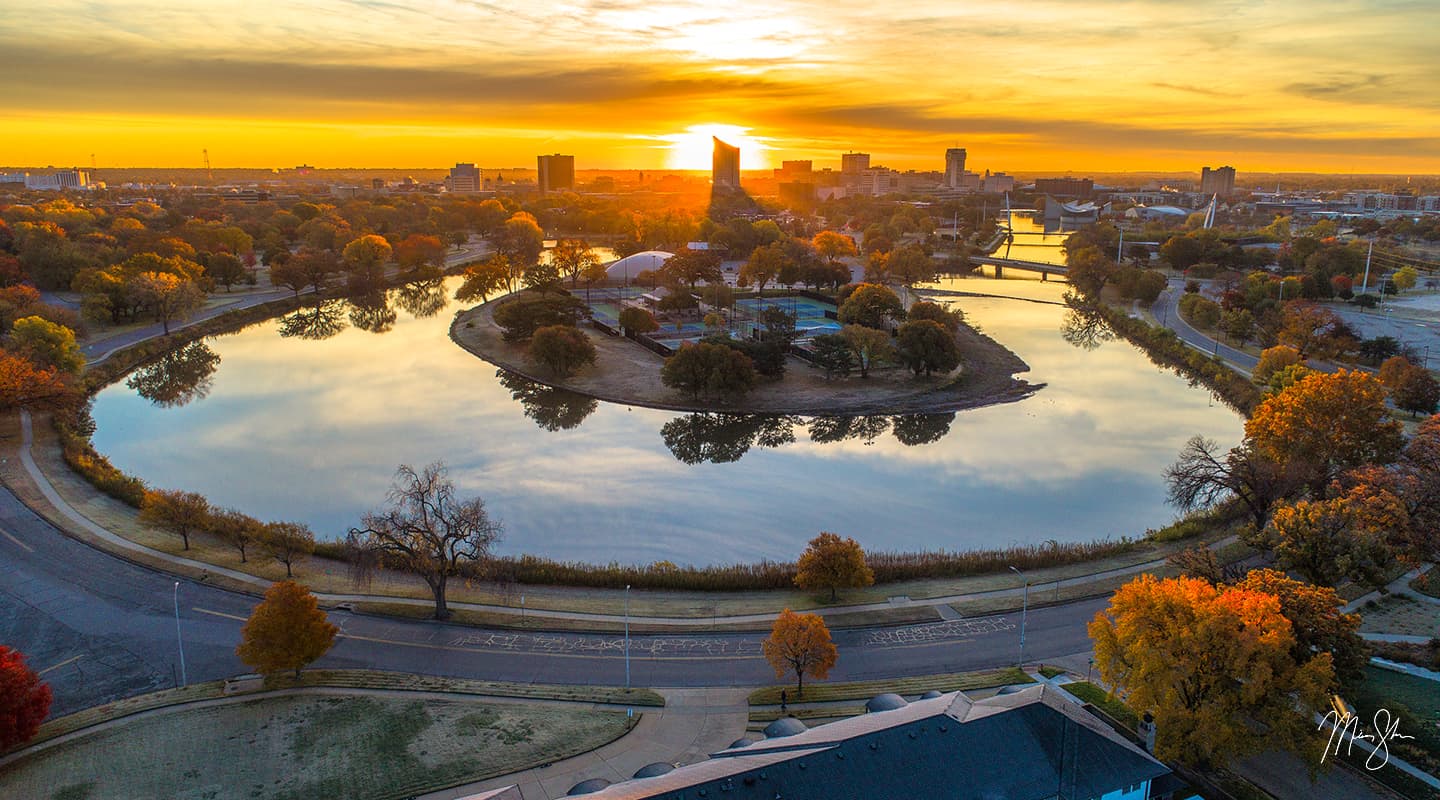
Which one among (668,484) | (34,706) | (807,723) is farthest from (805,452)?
(34,706)

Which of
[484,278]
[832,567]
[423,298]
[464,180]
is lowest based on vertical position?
[832,567]

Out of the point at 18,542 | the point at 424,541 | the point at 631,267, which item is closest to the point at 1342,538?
the point at 424,541

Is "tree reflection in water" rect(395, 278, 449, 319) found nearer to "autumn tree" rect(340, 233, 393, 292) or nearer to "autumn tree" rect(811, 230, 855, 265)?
"autumn tree" rect(340, 233, 393, 292)

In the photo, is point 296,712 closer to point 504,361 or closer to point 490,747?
point 490,747

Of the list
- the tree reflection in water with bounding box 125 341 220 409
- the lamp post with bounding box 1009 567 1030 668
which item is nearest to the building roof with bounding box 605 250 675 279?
the tree reflection in water with bounding box 125 341 220 409

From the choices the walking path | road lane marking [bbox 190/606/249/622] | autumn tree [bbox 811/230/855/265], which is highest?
autumn tree [bbox 811/230/855/265]

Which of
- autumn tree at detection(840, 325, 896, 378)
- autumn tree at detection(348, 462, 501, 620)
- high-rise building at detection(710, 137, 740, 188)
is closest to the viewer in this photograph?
autumn tree at detection(348, 462, 501, 620)

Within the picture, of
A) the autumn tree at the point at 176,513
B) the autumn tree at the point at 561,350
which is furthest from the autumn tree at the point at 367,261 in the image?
the autumn tree at the point at 176,513

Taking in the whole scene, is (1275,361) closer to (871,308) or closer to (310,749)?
(871,308)
